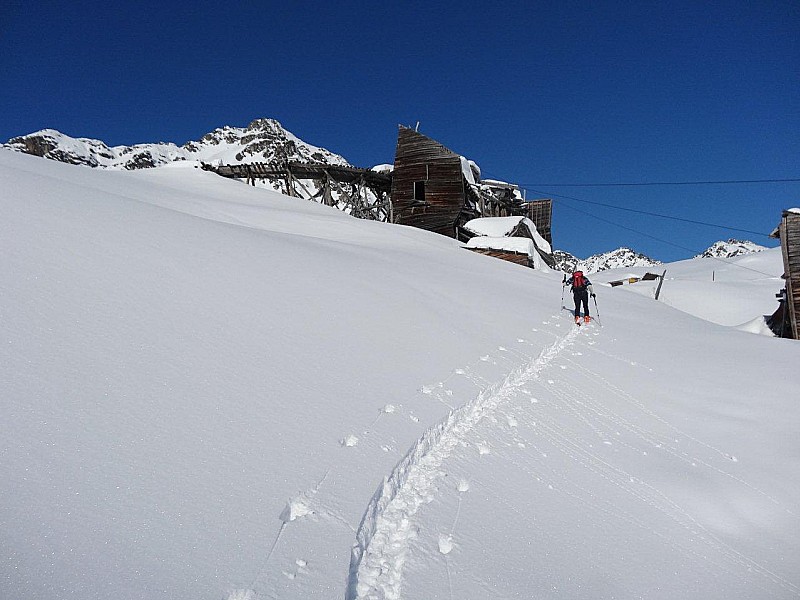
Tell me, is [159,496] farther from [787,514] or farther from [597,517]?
[787,514]

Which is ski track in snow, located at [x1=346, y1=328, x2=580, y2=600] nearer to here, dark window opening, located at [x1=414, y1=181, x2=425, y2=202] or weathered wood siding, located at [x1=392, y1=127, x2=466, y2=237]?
weathered wood siding, located at [x1=392, y1=127, x2=466, y2=237]

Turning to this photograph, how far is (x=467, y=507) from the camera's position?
3.21 metres

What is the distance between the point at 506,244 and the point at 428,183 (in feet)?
28.6

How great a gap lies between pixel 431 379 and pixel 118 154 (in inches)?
8984

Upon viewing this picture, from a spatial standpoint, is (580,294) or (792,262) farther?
(792,262)

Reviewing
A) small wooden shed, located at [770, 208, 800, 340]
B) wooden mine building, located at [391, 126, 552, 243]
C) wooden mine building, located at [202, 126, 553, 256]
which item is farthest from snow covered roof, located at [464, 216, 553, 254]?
small wooden shed, located at [770, 208, 800, 340]

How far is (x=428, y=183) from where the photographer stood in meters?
28.8

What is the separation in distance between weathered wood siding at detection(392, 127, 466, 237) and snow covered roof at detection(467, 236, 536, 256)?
4.94 metres

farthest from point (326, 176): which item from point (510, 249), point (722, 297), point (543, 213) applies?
point (722, 297)

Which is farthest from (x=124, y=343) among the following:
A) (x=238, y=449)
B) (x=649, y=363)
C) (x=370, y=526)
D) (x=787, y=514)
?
(x=649, y=363)

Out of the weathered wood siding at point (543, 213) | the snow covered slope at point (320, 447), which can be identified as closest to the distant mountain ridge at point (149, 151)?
the weathered wood siding at point (543, 213)

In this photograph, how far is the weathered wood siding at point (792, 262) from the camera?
57.2 feet

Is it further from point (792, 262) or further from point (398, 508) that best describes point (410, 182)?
point (398, 508)

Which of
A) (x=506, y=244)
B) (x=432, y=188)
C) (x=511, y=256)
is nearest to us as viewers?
(x=511, y=256)
